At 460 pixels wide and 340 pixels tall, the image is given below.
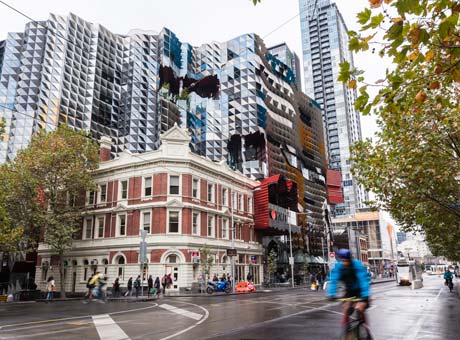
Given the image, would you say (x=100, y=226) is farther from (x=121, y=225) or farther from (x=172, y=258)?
(x=172, y=258)

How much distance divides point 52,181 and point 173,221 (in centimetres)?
1138

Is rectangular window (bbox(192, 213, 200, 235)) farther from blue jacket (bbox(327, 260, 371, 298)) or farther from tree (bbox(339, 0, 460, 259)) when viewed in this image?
blue jacket (bbox(327, 260, 371, 298))

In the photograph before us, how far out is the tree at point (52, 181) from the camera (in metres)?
33.1

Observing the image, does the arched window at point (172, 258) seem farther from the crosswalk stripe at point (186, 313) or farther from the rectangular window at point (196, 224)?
the crosswalk stripe at point (186, 313)

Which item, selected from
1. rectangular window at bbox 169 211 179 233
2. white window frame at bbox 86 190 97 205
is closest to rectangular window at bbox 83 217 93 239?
white window frame at bbox 86 190 97 205

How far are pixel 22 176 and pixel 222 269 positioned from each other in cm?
2037

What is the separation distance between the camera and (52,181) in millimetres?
34500

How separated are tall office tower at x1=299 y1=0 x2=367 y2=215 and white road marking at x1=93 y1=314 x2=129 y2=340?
142 m

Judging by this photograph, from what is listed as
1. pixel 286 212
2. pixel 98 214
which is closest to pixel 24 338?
pixel 98 214

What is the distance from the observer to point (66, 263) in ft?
131

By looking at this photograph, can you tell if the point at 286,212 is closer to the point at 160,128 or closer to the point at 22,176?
the point at 22,176

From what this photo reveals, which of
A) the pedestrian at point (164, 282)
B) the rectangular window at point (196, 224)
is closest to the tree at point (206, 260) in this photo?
the rectangular window at point (196, 224)

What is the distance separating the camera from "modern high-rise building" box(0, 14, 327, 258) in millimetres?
73250

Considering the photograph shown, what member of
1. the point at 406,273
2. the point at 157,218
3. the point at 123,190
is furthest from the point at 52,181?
the point at 406,273
